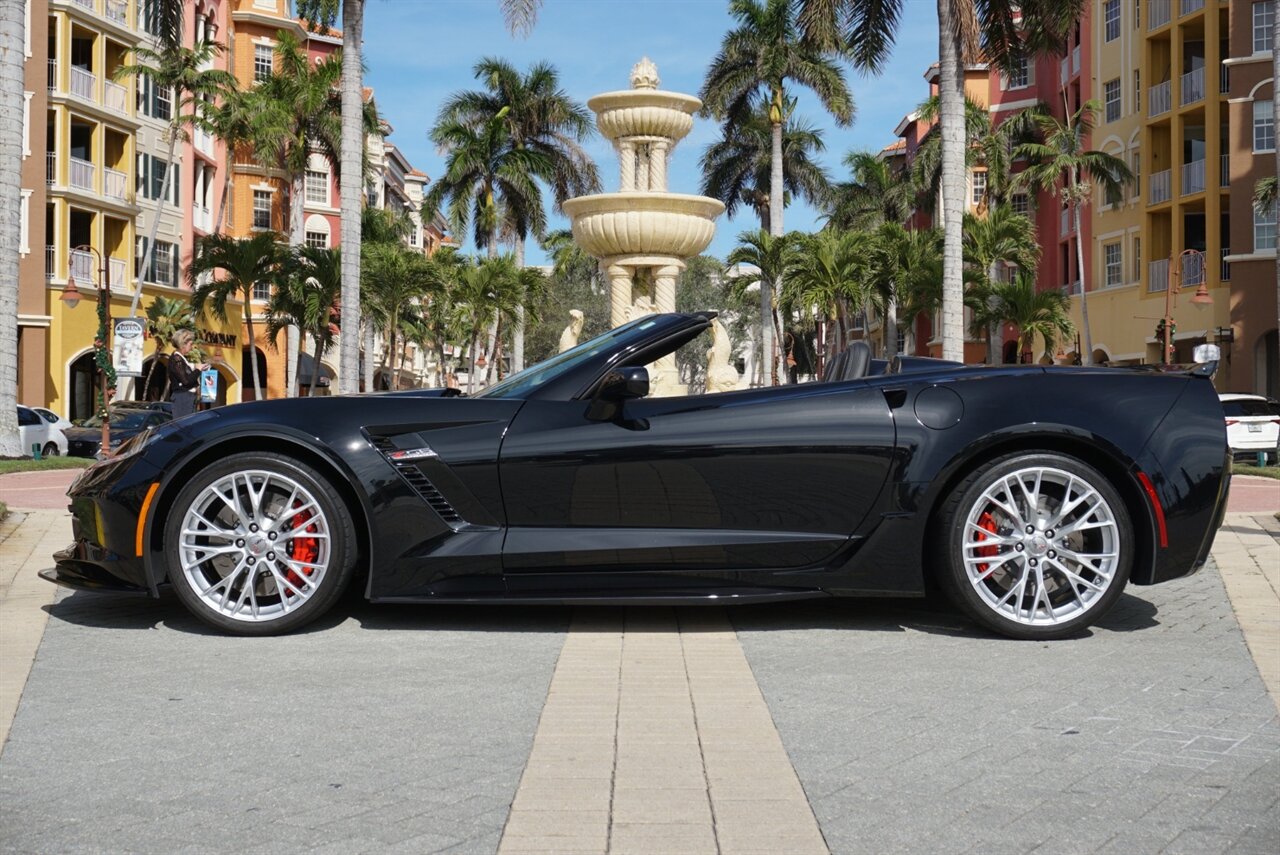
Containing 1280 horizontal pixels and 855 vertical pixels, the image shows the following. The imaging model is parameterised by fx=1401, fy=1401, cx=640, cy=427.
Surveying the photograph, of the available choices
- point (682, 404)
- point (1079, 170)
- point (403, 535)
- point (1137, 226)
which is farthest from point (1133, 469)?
point (1079, 170)

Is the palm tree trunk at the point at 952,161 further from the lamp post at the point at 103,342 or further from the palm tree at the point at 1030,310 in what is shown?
the palm tree at the point at 1030,310

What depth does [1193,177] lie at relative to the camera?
1636 inches

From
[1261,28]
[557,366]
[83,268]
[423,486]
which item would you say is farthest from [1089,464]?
[83,268]

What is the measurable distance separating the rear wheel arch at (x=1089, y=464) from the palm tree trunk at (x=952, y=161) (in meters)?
15.7

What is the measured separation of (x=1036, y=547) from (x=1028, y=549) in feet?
0.10

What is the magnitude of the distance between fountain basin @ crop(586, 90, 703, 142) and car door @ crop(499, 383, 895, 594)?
25236 mm

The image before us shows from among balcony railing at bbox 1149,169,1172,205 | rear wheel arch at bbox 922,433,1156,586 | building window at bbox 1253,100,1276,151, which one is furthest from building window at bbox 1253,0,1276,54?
rear wheel arch at bbox 922,433,1156,586

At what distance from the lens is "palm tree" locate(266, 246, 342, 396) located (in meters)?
39.8

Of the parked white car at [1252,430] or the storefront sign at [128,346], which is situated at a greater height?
the storefront sign at [128,346]

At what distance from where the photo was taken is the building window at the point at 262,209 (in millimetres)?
58688

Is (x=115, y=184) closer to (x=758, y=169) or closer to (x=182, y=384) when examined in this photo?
(x=758, y=169)

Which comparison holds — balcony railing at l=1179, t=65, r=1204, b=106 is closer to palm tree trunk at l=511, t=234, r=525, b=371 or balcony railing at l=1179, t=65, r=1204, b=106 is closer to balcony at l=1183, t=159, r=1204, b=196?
balcony at l=1183, t=159, r=1204, b=196

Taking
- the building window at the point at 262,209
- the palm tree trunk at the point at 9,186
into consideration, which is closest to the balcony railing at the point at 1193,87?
the palm tree trunk at the point at 9,186

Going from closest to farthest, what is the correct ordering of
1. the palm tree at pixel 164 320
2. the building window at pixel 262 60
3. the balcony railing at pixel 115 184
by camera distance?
the balcony railing at pixel 115 184 → the palm tree at pixel 164 320 → the building window at pixel 262 60
